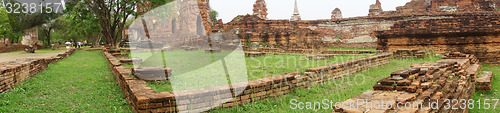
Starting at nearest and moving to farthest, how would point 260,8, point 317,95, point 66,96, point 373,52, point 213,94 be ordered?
point 213,94
point 317,95
point 66,96
point 373,52
point 260,8

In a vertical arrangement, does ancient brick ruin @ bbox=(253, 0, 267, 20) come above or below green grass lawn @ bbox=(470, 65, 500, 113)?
above

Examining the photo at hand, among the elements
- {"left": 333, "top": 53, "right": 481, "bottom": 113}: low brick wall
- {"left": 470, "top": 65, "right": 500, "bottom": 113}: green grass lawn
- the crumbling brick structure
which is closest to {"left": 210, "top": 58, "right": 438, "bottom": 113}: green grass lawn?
{"left": 333, "top": 53, "right": 481, "bottom": 113}: low brick wall

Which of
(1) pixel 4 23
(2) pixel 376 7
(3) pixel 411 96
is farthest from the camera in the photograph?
(2) pixel 376 7

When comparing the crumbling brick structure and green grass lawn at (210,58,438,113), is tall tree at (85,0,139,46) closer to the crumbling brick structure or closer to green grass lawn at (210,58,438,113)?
the crumbling brick structure

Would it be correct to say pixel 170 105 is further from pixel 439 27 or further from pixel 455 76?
pixel 439 27

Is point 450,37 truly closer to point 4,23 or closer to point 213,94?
point 213,94

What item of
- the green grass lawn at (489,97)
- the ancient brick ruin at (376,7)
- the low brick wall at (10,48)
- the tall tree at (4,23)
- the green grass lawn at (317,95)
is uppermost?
the ancient brick ruin at (376,7)

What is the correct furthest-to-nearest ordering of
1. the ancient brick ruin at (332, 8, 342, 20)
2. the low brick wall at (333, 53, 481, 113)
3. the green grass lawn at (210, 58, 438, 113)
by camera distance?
the ancient brick ruin at (332, 8, 342, 20), the green grass lawn at (210, 58, 438, 113), the low brick wall at (333, 53, 481, 113)

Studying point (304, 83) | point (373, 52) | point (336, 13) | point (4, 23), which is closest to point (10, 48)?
point (4, 23)

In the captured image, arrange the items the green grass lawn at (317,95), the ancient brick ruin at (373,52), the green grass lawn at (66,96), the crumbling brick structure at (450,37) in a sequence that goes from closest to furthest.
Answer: the ancient brick ruin at (373,52) → the green grass lawn at (317,95) → the green grass lawn at (66,96) → the crumbling brick structure at (450,37)

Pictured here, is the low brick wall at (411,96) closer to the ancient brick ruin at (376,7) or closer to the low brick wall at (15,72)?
the low brick wall at (15,72)

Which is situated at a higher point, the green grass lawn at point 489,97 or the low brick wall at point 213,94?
the low brick wall at point 213,94

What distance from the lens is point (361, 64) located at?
640 cm

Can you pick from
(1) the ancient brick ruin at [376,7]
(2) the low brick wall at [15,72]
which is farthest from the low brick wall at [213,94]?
(1) the ancient brick ruin at [376,7]
